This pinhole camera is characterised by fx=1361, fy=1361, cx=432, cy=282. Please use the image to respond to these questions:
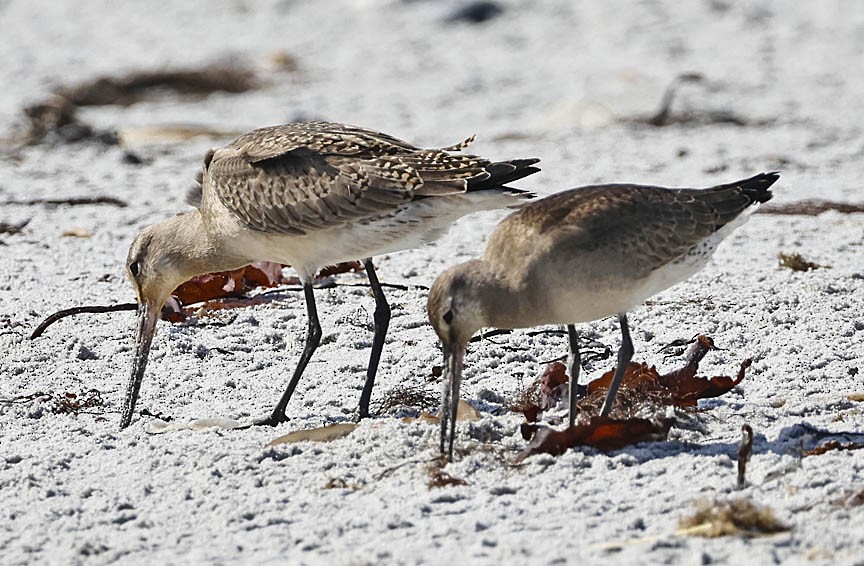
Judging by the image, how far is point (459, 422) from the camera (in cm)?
522

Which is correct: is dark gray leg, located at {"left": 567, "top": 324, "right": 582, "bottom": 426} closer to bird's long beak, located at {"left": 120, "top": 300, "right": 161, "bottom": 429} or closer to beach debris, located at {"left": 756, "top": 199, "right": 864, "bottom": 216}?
bird's long beak, located at {"left": 120, "top": 300, "right": 161, "bottom": 429}

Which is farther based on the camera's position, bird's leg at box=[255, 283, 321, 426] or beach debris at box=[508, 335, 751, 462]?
bird's leg at box=[255, 283, 321, 426]

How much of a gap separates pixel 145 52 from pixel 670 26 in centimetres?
671

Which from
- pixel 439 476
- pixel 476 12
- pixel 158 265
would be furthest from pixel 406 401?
pixel 476 12

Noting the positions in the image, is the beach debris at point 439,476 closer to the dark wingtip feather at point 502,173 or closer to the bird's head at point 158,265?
the dark wingtip feather at point 502,173

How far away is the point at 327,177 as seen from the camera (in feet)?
19.1

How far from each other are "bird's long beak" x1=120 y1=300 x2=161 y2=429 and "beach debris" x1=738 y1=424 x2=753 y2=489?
2436 mm

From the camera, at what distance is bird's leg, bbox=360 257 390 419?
5590 mm

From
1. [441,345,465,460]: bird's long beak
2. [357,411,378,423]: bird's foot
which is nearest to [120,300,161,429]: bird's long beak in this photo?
[357,411,378,423]: bird's foot

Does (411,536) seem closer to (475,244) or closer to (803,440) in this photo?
(803,440)

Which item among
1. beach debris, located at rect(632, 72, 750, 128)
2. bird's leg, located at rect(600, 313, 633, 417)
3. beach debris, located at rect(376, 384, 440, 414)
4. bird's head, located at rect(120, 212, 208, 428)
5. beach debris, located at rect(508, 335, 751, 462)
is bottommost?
beach debris, located at rect(376, 384, 440, 414)

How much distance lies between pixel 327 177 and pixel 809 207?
4243 mm

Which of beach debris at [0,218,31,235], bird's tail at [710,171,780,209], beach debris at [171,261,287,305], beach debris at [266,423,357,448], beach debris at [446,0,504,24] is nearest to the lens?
beach debris at [266,423,357,448]

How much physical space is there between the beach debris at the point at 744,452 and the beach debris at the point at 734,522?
11.7 inches
